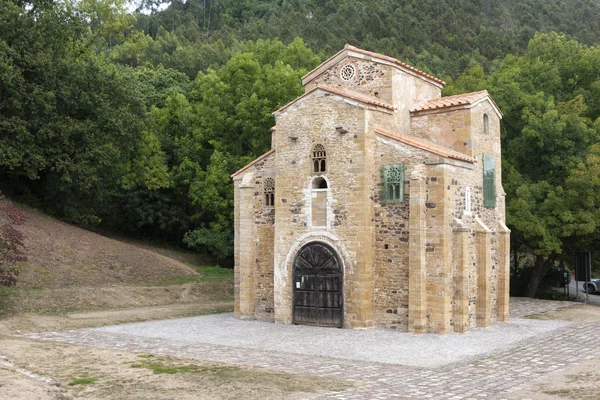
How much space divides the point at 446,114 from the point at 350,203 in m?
5.19

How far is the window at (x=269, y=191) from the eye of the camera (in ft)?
77.6

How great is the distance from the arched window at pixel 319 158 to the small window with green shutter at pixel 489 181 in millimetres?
5978

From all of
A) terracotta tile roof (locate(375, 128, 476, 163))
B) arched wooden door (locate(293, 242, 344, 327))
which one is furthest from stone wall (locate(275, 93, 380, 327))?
terracotta tile roof (locate(375, 128, 476, 163))

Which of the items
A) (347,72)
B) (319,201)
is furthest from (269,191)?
(347,72)

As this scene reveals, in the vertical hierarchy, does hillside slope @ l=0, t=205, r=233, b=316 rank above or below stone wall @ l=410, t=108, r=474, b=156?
below

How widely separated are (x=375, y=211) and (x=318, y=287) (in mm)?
3232

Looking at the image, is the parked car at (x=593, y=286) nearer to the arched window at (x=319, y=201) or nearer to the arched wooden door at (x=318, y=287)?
the arched wooden door at (x=318, y=287)

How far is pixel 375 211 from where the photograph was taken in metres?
21.0

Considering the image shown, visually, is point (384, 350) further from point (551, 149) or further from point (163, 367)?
point (551, 149)

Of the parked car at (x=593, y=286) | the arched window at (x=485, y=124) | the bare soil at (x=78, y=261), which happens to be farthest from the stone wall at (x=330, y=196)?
the parked car at (x=593, y=286)

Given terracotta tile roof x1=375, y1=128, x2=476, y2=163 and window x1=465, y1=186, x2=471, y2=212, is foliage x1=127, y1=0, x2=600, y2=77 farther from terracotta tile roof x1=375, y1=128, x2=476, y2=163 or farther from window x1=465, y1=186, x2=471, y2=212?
window x1=465, y1=186, x2=471, y2=212

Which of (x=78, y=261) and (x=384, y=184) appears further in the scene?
(x=78, y=261)

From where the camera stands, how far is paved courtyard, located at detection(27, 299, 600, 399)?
43.0 feet

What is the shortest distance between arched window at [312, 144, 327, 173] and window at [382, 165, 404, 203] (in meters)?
2.18
